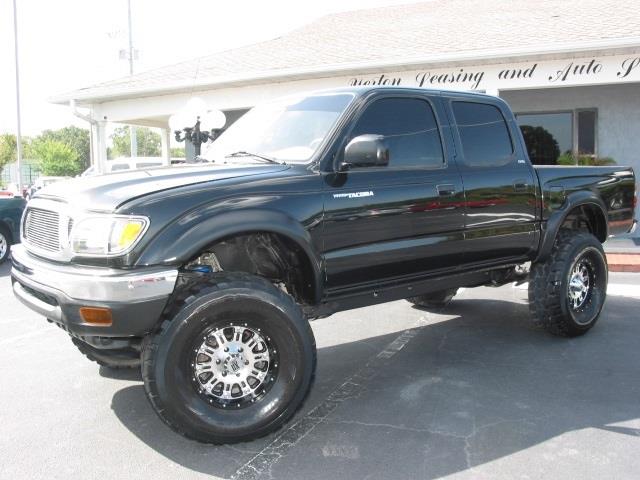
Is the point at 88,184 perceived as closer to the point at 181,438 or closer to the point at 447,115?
the point at 181,438

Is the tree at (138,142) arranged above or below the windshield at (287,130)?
above

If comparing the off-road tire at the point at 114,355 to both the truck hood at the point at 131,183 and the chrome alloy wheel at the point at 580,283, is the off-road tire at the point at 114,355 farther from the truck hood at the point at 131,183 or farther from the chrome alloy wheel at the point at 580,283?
the chrome alloy wheel at the point at 580,283

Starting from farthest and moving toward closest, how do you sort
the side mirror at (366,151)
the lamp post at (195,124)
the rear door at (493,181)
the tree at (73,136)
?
1. the tree at (73,136)
2. the lamp post at (195,124)
3. the rear door at (493,181)
4. the side mirror at (366,151)

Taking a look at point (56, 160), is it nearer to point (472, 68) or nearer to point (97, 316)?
point (472, 68)

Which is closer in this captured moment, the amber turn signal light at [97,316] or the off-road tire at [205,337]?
the amber turn signal light at [97,316]

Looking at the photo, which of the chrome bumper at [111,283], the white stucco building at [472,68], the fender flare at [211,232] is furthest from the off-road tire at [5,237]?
the fender flare at [211,232]

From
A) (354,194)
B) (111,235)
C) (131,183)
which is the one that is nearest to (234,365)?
(111,235)

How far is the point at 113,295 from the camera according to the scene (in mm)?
3258

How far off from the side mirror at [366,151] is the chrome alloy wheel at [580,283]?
102 inches

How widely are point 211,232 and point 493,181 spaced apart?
2.48 m

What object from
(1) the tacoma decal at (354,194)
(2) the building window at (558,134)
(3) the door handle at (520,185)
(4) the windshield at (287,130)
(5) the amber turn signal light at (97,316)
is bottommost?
(5) the amber turn signal light at (97,316)

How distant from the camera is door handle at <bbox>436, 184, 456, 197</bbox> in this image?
15.0 feet

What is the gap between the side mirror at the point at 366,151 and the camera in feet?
12.7

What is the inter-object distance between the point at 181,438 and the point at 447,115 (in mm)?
2961
